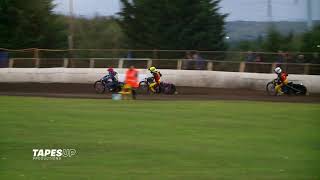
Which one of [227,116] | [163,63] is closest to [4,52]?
[163,63]

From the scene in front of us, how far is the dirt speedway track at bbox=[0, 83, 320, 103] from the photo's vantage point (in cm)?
2722

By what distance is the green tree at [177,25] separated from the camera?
50.1m

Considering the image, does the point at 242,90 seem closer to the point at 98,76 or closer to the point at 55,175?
the point at 98,76

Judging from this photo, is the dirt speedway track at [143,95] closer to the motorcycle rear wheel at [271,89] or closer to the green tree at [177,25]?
the motorcycle rear wheel at [271,89]

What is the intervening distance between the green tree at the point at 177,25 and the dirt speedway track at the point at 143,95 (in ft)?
52.6

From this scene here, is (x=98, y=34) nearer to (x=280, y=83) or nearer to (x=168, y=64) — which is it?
(x=168, y=64)

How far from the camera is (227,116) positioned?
57.0ft

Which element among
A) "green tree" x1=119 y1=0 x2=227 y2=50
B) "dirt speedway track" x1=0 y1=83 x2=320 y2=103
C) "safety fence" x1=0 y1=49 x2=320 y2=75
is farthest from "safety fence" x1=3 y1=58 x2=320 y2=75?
"green tree" x1=119 y1=0 x2=227 y2=50

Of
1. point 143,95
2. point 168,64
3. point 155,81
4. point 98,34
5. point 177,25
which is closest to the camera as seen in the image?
point 143,95

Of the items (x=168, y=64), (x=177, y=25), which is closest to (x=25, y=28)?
(x=177, y=25)

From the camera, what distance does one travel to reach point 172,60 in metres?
37.8

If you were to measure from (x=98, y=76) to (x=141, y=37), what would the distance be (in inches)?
626

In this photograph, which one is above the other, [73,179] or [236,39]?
[236,39]

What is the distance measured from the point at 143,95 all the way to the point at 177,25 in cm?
2191
